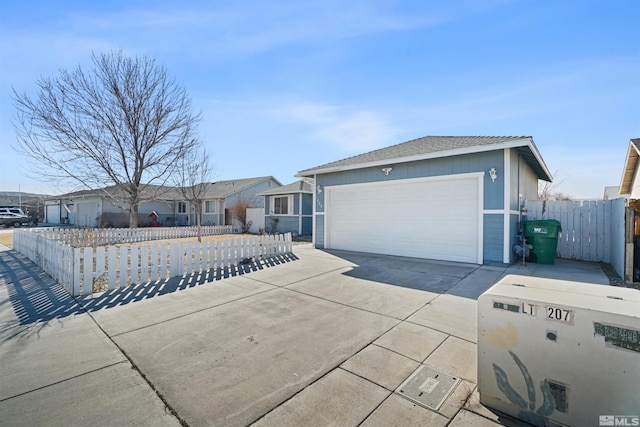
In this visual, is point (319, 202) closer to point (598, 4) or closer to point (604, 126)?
point (598, 4)

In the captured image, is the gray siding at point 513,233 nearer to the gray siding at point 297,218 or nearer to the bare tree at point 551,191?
the gray siding at point 297,218

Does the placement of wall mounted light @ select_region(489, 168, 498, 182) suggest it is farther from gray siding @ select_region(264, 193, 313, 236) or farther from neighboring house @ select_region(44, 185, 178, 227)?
neighboring house @ select_region(44, 185, 178, 227)

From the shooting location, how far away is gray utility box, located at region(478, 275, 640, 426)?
171cm

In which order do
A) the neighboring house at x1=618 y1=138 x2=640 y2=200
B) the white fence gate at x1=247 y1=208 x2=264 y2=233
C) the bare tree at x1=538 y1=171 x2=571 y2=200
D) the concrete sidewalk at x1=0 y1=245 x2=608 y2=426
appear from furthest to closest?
the bare tree at x1=538 y1=171 x2=571 y2=200, the white fence gate at x1=247 y1=208 x2=264 y2=233, the neighboring house at x1=618 y1=138 x2=640 y2=200, the concrete sidewalk at x1=0 y1=245 x2=608 y2=426

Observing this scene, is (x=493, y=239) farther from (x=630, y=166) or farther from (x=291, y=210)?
(x=630, y=166)

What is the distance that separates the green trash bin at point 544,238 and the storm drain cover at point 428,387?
7071mm

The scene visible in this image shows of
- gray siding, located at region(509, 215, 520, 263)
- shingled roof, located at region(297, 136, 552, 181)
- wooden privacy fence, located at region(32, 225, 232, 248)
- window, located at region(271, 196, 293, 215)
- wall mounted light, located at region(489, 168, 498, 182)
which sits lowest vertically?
wooden privacy fence, located at region(32, 225, 232, 248)

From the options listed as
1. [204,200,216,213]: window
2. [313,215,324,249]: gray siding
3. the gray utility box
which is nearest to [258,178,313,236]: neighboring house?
[313,215,324,249]: gray siding

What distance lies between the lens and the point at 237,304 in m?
4.68

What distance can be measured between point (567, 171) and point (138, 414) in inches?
1300

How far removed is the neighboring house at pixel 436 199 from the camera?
742cm

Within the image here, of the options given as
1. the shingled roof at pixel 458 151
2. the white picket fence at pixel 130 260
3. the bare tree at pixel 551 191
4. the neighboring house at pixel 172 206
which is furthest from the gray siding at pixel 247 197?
the bare tree at pixel 551 191

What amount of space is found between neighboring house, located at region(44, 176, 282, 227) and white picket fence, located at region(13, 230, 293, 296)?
16278 mm

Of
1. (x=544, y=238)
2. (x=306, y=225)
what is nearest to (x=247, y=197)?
(x=306, y=225)
